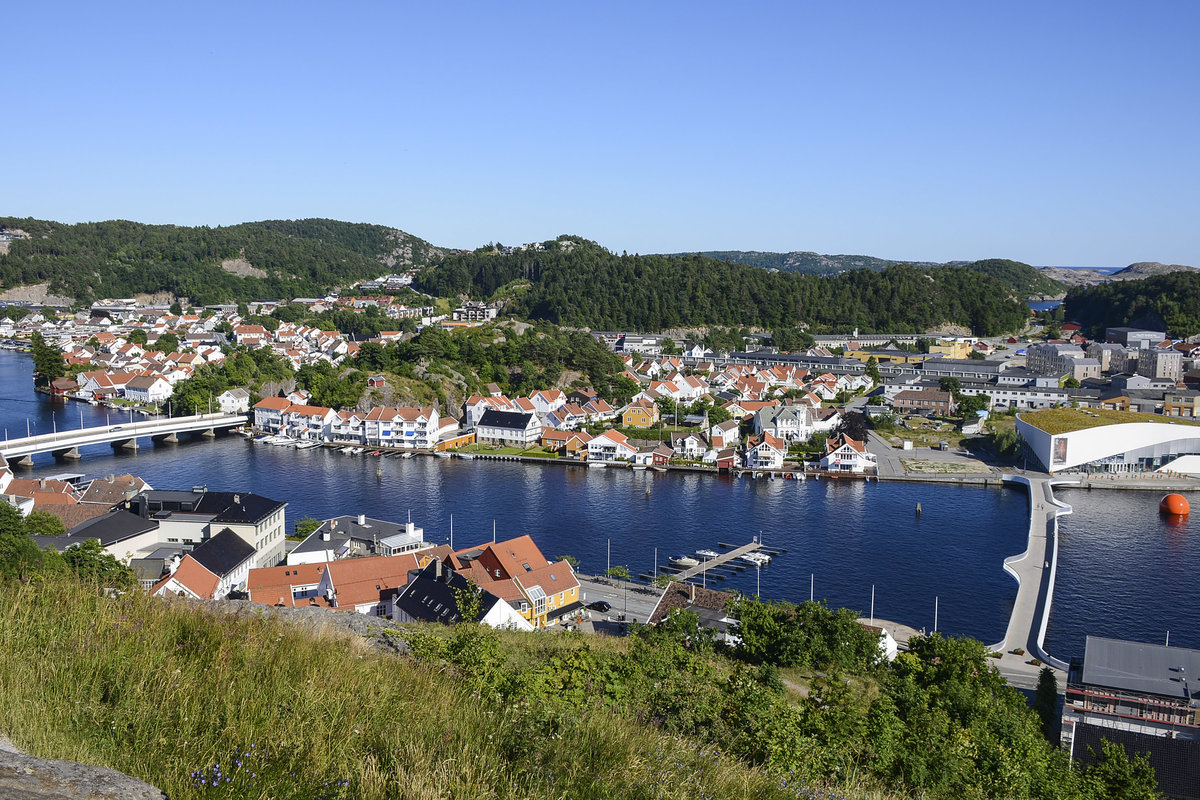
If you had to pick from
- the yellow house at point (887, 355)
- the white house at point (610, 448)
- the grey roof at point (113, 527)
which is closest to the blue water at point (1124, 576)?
the white house at point (610, 448)

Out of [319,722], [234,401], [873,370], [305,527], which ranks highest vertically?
[319,722]

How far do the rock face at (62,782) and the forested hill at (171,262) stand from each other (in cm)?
5076

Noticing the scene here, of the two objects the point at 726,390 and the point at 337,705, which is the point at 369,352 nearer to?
the point at 726,390

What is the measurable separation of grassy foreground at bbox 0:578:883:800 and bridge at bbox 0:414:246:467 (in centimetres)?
1728

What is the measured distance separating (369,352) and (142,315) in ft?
79.3

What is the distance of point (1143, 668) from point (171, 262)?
5492 cm

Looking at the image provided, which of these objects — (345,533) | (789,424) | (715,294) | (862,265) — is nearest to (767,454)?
(789,424)

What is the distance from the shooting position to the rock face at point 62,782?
119 cm

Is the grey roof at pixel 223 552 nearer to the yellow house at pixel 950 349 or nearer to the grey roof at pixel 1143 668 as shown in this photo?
the grey roof at pixel 1143 668

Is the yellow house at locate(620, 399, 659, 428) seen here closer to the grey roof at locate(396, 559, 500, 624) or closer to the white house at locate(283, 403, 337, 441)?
the white house at locate(283, 403, 337, 441)

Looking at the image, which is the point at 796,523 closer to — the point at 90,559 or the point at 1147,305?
the point at 90,559

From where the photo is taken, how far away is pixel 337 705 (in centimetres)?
179

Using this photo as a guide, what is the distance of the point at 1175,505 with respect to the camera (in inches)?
595

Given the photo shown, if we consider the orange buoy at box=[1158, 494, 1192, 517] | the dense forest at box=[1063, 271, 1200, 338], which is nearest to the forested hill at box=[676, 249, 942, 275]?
the dense forest at box=[1063, 271, 1200, 338]
